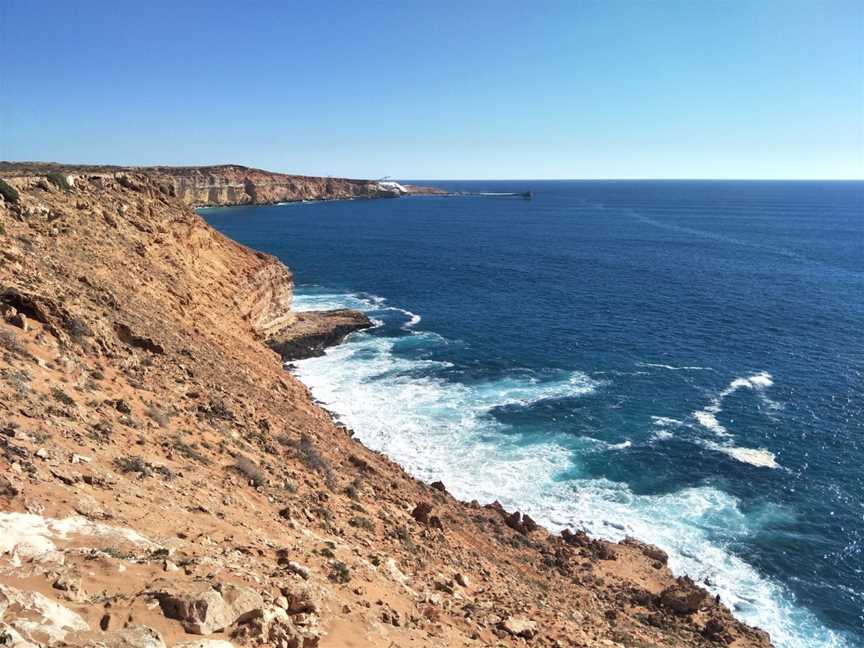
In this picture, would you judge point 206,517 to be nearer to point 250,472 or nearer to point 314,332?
point 250,472

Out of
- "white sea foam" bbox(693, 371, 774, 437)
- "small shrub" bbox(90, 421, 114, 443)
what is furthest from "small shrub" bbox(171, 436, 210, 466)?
"white sea foam" bbox(693, 371, 774, 437)

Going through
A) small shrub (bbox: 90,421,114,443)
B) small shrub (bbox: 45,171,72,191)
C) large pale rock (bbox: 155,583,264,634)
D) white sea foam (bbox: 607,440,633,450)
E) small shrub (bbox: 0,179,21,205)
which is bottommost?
white sea foam (bbox: 607,440,633,450)

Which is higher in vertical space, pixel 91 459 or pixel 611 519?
pixel 91 459

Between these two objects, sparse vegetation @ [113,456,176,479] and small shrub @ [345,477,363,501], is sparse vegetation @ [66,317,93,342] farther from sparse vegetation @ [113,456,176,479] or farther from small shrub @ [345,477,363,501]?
small shrub @ [345,477,363,501]

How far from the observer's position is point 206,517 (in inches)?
619

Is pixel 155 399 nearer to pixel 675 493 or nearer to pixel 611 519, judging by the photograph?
pixel 611 519

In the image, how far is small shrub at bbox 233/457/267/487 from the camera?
20.2m

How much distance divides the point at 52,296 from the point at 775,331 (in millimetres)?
61501

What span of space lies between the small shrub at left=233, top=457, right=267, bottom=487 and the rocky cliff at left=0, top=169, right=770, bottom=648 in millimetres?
71

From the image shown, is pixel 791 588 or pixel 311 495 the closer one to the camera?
pixel 311 495

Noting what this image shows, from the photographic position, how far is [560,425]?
137ft

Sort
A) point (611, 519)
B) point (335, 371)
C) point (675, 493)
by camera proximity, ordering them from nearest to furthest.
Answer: point (611, 519), point (675, 493), point (335, 371)

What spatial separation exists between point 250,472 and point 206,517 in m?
4.73

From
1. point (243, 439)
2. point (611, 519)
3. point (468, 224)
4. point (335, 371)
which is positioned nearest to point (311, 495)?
point (243, 439)
